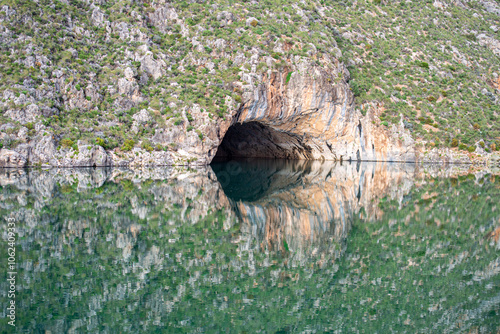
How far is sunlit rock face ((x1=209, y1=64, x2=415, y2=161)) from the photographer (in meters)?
52.1

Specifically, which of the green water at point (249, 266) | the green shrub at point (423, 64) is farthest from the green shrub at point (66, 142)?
the green shrub at point (423, 64)

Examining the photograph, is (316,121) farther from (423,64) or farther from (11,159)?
(11,159)

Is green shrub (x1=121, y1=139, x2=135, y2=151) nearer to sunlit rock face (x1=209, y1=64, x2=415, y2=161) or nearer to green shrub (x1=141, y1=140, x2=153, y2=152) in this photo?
green shrub (x1=141, y1=140, x2=153, y2=152)

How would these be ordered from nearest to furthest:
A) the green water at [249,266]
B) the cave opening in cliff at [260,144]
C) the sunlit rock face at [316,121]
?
the green water at [249,266]
the sunlit rock face at [316,121]
the cave opening in cliff at [260,144]

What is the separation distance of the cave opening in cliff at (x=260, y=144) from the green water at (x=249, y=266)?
142ft

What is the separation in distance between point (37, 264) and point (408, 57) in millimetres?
74163

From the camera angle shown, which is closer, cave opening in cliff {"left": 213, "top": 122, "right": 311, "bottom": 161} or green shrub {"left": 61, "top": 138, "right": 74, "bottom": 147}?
green shrub {"left": 61, "top": 138, "right": 74, "bottom": 147}

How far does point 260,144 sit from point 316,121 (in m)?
19.9

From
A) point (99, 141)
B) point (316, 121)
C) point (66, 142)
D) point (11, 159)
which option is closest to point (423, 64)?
point (316, 121)

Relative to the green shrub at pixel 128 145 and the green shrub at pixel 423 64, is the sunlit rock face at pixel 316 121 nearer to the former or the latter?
the green shrub at pixel 128 145

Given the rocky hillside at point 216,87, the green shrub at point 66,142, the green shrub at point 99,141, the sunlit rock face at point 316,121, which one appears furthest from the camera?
the sunlit rock face at point 316,121

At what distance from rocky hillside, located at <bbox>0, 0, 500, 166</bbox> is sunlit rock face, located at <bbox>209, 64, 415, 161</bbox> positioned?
19 centimetres

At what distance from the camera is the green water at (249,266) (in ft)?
26.2

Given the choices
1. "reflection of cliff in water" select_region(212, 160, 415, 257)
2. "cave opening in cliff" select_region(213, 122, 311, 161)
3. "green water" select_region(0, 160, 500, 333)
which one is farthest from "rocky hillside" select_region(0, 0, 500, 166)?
"green water" select_region(0, 160, 500, 333)
